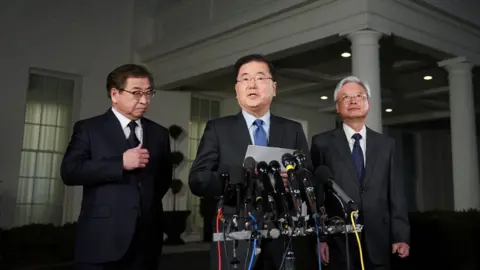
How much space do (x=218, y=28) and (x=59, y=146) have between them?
159 inches

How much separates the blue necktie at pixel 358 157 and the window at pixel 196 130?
27.1 feet

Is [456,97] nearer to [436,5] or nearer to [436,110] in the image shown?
[436,5]

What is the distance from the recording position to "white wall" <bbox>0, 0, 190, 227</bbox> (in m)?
8.38

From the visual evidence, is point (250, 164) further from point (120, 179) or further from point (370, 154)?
point (370, 154)

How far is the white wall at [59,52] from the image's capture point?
330 inches

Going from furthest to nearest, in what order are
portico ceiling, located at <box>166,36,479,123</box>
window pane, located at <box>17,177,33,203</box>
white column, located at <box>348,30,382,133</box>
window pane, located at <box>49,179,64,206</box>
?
window pane, located at <box>49,179,64,206</box> → window pane, located at <box>17,177,33,203</box> → portico ceiling, located at <box>166,36,479,123</box> → white column, located at <box>348,30,382,133</box>

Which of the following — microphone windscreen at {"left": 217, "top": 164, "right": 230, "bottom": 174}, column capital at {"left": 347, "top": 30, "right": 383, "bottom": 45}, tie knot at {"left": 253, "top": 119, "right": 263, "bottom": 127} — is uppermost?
column capital at {"left": 347, "top": 30, "right": 383, "bottom": 45}

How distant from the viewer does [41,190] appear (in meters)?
8.83

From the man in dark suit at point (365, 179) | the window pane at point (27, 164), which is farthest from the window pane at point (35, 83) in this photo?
the man in dark suit at point (365, 179)

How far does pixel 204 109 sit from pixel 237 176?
9.91 meters

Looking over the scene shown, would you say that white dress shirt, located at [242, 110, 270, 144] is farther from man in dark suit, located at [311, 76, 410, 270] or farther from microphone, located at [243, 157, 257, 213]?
man in dark suit, located at [311, 76, 410, 270]

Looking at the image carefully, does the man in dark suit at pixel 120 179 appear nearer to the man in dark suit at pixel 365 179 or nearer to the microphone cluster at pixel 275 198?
the microphone cluster at pixel 275 198

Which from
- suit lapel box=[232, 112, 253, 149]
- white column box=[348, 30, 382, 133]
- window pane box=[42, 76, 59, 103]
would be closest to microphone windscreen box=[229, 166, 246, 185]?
suit lapel box=[232, 112, 253, 149]

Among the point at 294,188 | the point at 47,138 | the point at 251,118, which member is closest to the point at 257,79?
the point at 251,118
